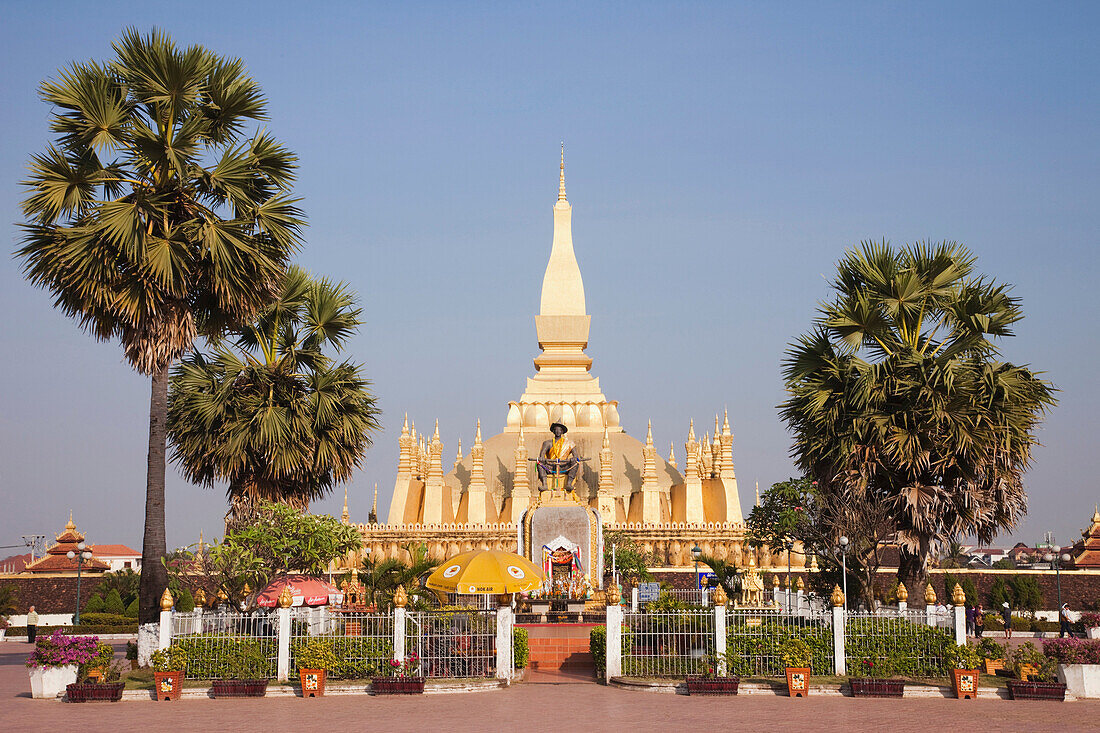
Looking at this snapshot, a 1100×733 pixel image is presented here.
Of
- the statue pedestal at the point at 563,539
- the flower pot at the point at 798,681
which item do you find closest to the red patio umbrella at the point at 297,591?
the flower pot at the point at 798,681

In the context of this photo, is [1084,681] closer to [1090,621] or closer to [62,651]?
[1090,621]

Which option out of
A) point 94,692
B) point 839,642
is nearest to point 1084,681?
point 839,642

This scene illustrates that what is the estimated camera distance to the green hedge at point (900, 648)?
19.7 m

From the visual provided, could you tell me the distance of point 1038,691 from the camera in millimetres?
18531

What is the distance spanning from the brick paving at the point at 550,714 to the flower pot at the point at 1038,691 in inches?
12.2

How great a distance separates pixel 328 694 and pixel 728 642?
655 centimetres

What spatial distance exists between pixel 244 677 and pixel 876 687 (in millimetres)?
10032

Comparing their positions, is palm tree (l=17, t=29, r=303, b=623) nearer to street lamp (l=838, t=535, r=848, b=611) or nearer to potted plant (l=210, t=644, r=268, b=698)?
potted plant (l=210, t=644, r=268, b=698)

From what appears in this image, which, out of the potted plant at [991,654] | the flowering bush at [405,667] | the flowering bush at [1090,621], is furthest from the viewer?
the flowering bush at [1090,621]

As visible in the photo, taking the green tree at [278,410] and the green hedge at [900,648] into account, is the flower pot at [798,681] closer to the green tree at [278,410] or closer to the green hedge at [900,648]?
the green hedge at [900,648]

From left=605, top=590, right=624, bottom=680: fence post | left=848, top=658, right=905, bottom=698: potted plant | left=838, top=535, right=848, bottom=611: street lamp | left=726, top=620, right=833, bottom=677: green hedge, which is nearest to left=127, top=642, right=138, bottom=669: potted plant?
left=605, top=590, right=624, bottom=680: fence post

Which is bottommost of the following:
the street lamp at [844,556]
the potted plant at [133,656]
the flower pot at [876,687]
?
the flower pot at [876,687]

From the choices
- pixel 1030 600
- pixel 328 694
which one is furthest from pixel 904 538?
pixel 1030 600

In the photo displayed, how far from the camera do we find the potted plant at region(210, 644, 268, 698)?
18797mm
